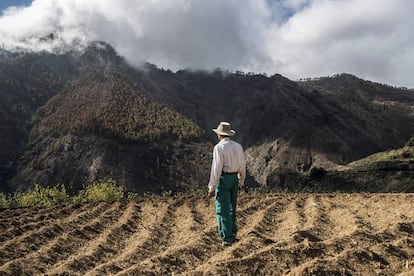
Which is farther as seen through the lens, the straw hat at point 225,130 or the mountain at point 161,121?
the mountain at point 161,121

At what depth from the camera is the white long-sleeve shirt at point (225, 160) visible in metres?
7.71

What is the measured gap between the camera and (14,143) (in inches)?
3265

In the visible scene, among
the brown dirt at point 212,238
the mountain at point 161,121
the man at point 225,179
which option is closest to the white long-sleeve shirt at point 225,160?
the man at point 225,179

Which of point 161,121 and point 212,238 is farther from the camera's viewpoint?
point 161,121

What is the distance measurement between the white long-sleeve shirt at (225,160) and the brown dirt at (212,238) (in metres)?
1.15

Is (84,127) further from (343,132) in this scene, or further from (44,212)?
(44,212)

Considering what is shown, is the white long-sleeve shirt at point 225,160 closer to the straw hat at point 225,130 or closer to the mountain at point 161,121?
the straw hat at point 225,130

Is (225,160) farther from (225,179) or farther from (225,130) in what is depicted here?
(225,130)

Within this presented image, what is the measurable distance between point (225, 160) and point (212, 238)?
1764 mm

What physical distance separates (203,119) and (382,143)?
43.1 metres

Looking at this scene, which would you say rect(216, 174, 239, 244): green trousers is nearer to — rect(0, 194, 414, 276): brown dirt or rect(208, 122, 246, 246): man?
rect(208, 122, 246, 246): man

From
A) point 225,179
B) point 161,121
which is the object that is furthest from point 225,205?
point 161,121

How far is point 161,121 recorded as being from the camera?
304 ft

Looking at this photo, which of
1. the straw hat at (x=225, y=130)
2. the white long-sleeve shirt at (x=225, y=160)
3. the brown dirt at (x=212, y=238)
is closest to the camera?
the brown dirt at (x=212, y=238)
